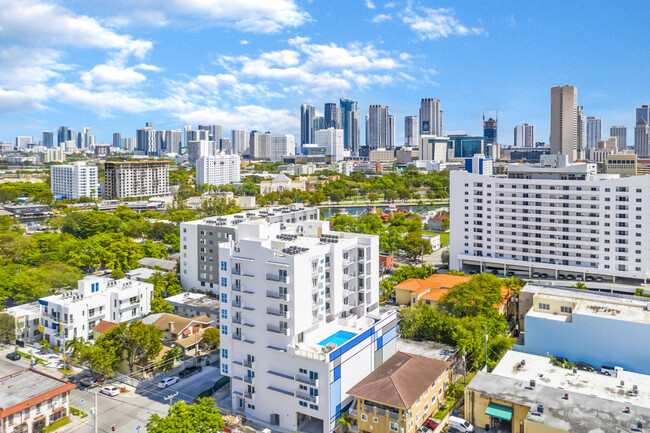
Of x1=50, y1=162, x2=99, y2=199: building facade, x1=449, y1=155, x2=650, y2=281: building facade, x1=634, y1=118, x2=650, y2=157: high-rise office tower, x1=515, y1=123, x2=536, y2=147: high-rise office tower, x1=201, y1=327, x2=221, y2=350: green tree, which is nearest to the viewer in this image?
x1=201, y1=327, x2=221, y2=350: green tree

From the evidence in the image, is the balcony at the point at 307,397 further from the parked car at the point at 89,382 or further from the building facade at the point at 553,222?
the building facade at the point at 553,222

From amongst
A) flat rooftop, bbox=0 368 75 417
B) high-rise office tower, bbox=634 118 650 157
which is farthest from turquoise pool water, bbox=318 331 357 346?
high-rise office tower, bbox=634 118 650 157

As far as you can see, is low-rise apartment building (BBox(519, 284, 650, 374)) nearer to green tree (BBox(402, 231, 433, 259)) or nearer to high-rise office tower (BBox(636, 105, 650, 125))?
green tree (BBox(402, 231, 433, 259))

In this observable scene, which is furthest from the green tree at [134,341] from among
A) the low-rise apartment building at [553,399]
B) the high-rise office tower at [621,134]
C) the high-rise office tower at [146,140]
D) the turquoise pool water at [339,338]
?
the high-rise office tower at [146,140]

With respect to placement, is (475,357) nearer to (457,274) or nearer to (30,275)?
(457,274)

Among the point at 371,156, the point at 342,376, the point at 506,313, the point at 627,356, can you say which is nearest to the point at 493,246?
the point at 506,313

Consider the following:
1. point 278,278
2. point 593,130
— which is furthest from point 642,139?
point 278,278

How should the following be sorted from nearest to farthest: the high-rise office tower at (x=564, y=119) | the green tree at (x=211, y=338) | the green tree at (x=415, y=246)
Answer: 1. the green tree at (x=211, y=338)
2. the green tree at (x=415, y=246)
3. the high-rise office tower at (x=564, y=119)
